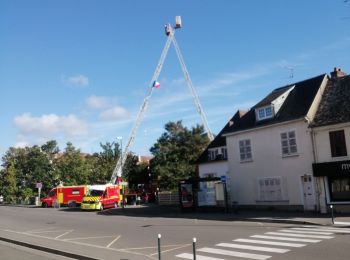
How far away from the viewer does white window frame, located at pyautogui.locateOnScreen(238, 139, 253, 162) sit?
31938 mm

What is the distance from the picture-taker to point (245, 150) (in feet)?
106

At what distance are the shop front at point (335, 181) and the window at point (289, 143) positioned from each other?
2038 mm

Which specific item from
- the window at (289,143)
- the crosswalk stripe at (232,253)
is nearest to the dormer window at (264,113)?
the window at (289,143)

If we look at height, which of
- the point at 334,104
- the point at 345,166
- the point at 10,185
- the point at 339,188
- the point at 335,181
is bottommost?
the point at 339,188

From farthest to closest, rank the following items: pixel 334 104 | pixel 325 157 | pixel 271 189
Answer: pixel 271 189
pixel 334 104
pixel 325 157

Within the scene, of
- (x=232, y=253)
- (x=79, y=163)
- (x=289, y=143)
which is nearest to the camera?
(x=232, y=253)

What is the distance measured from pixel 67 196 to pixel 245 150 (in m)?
28.0

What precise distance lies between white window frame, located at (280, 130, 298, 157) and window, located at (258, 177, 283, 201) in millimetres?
1935

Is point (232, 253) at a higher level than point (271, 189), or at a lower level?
lower

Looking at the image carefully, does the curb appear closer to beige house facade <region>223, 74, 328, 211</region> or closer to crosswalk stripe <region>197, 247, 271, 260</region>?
crosswalk stripe <region>197, 247, 271, 260</region>

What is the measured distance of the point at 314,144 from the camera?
27578mm

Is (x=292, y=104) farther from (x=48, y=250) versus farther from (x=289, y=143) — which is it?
(x=48, y=250)

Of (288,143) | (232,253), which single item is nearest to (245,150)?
(288,143)

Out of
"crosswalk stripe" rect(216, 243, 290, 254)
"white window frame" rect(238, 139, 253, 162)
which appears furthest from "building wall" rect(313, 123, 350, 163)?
"crosswalk stripe" rect(216, 243, 290, 254)
